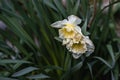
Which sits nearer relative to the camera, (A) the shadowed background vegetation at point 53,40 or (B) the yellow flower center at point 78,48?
(B) the yellow flower center at point 78,48

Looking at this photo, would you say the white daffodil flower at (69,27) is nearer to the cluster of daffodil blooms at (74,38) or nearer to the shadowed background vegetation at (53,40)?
the cluster of daffodil blooms at (74,38)

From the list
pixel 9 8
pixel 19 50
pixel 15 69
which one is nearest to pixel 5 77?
pixel 15 69

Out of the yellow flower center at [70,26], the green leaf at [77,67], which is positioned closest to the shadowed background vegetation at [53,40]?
the green leaf at [77,67]

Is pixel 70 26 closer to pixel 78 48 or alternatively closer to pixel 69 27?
pixel 69 27

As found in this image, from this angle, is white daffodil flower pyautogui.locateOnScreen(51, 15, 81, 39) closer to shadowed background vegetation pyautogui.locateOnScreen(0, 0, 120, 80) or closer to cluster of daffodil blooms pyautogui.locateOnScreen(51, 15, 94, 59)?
cluster of daffodil blooms pyautogui.locateOnScreen(51, 15, 94, 59)

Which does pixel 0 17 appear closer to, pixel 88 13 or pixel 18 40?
pixel 18 40

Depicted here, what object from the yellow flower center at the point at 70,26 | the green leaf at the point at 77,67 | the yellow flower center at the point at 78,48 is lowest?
the green leaf at the point at 77,67

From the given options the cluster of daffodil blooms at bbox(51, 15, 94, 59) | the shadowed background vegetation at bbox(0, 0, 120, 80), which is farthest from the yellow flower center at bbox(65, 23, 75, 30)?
the shadowed background vegetation at bbox(0, 0, 120, 80)

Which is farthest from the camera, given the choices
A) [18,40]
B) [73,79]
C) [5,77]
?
[18,40]
